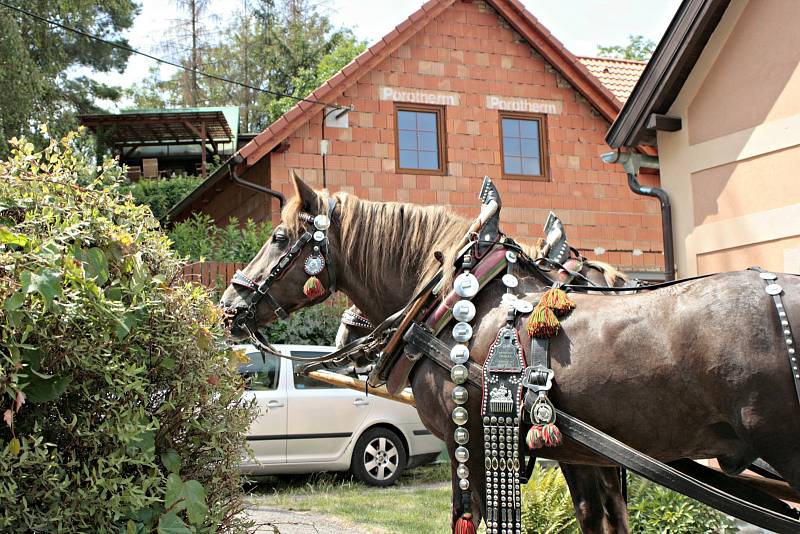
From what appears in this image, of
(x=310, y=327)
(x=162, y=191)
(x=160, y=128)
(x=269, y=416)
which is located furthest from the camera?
(x=160, y=128)

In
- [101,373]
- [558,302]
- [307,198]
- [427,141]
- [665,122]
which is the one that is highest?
[427,141]

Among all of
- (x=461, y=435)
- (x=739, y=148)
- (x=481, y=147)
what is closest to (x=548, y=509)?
(x=461, y=435)

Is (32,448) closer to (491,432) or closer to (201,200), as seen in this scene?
(491,432)

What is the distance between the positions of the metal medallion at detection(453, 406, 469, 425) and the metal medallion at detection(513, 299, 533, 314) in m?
0.45

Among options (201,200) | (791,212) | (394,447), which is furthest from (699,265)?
(201,200)

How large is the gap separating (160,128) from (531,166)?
15459mm

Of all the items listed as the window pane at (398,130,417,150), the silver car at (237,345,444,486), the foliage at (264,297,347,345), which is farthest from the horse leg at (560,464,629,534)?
the window pane at (398,130,417,150)

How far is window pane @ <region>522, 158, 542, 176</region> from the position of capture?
50.0ft

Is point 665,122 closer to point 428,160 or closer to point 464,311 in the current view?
point 464,311

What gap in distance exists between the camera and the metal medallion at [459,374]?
3.34 m

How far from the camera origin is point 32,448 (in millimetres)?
2346

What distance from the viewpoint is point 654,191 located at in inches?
316

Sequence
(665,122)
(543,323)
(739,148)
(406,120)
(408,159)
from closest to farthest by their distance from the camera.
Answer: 1. (543,323)
2. (739,148)
3. (665,122)
4. (408,159)
5. (406,120)

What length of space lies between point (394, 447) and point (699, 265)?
13.3 ft
